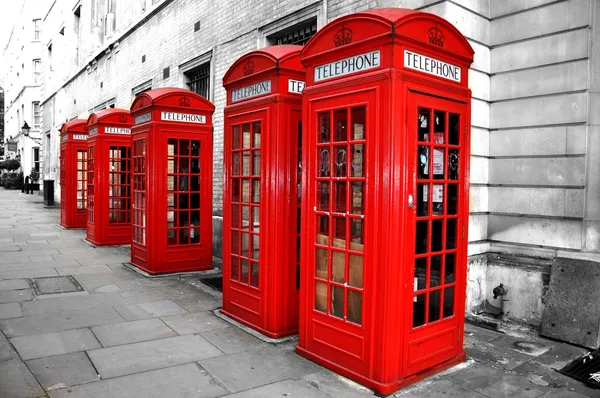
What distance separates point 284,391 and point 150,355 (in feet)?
4.86

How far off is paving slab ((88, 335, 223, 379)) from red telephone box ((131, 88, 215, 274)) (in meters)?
3.44

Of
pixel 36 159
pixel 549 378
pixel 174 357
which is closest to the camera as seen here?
pixel 549 378

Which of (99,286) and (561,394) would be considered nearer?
(561,394)

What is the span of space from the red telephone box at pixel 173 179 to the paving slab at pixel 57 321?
2.27 metres

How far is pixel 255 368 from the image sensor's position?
4207 millimetres

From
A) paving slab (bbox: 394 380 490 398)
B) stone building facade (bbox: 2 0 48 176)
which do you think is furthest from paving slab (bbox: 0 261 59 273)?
stone building facade (bbox: 2 0 48 176)

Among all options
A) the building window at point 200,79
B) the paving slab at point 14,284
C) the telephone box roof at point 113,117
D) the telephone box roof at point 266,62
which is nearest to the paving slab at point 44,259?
the paving slab at point 14,284

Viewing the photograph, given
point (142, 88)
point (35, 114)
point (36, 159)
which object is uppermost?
point (35, 114)

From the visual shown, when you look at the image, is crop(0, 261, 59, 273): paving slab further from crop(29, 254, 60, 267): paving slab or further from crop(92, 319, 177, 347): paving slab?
crop(92, 319, 177, 347): paving slab

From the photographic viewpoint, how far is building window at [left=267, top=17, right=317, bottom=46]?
8.24m

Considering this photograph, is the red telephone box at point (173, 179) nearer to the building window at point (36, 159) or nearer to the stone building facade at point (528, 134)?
the stone building facade at point (528, 134)

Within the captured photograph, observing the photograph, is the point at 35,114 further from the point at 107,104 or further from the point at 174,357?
the point at 174,357

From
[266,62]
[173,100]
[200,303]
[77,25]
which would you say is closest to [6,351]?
[200,303]

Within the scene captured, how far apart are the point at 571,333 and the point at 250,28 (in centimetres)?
758
